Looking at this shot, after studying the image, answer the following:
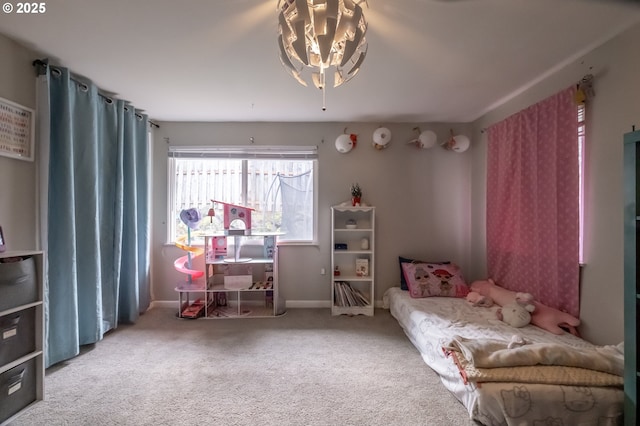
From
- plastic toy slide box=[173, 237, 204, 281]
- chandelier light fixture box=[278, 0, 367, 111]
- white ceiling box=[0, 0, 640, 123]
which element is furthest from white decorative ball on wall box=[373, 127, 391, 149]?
plastic toy slide box=[173, 237, 204, 281]

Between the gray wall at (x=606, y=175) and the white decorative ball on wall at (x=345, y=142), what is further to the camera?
the white decorative ball on wall at (x=345, y=142)

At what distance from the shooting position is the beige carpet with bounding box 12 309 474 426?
1615mm

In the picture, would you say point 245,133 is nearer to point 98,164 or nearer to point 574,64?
point 98,164

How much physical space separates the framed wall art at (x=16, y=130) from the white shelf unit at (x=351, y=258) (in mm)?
2595

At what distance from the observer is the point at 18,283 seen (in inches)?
62.8

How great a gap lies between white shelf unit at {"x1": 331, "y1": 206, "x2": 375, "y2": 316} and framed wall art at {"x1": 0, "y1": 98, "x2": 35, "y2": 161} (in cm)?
260

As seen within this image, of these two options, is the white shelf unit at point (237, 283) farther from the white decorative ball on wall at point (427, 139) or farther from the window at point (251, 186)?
the white decorative ball on wall at point (427, 139)

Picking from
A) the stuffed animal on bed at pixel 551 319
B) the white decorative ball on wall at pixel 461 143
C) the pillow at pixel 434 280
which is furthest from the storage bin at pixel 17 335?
the white decorative ball on wall at pixel 461 143

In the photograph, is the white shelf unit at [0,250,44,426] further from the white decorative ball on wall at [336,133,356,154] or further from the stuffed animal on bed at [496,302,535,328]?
the stuffed animal on bed at [496,302,535,328]

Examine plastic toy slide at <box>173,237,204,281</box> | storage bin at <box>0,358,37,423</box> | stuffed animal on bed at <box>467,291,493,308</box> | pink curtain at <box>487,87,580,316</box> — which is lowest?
storage bin at <box>0,358,37,423</box>

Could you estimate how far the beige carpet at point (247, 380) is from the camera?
5.30ft

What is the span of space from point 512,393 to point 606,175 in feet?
5.14

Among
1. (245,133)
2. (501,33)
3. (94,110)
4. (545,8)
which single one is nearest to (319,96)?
(245,133)

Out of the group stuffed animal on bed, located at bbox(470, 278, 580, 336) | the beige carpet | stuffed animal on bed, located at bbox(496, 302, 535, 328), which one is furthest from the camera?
stuffed animal on bed, located at bbox(496, 302, 535, 328)
